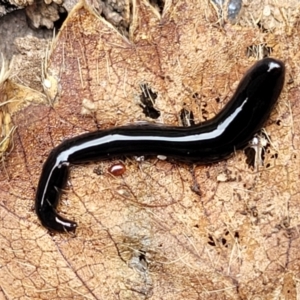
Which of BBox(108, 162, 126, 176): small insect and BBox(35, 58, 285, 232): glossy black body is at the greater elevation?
BBox(35, 58, 285, 232): glossy black body

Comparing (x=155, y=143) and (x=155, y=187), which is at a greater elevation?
(x=155, y=143)

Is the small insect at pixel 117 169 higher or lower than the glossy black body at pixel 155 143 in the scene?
lower

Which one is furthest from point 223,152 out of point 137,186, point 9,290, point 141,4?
point 9,290

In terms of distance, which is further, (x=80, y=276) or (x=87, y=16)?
(x=80, y=276)

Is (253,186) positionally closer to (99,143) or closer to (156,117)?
(156,117)

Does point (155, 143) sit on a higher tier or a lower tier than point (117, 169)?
higher
